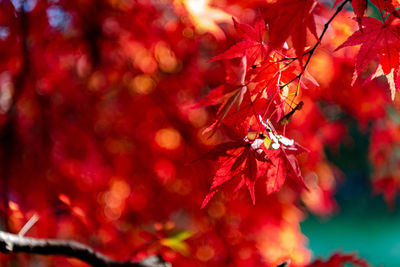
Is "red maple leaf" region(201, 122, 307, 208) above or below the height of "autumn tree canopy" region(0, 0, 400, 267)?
below

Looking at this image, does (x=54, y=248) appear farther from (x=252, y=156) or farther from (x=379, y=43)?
(x=379, y=43)

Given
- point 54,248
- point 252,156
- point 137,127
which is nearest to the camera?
point 252,156

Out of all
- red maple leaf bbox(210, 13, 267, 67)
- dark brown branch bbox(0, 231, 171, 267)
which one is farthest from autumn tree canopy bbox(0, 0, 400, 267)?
red maple leaf bbox(210, 13, 267, 67)

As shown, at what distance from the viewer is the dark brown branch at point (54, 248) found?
0.69 metres

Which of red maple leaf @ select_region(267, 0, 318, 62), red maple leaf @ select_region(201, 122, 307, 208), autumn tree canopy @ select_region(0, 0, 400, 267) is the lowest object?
red maple leaf @ select_region(201, 122, 307, 208)

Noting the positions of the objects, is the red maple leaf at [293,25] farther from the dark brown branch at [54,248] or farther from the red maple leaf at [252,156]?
the dark brown branch at [54,248]

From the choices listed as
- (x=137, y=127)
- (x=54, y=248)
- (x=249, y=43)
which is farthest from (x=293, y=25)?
(x=137, y=127)

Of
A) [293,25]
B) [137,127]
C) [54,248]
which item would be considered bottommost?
[54,248]

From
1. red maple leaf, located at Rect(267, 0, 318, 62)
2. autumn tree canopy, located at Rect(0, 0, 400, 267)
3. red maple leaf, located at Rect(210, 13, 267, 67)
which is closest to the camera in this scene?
red maple leaf, located at Rect(267, 0, 318, 62)

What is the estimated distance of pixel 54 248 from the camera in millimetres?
753

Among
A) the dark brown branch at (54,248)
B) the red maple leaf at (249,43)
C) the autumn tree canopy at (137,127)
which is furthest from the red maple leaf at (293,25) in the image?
the autumn tree canopy at (137,127)

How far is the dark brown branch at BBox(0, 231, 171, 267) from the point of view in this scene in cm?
69

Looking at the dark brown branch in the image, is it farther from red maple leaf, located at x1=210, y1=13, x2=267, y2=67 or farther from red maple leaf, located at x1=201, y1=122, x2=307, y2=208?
red maple leaf, located at x1=210, y1=13, x2=267, y2=67

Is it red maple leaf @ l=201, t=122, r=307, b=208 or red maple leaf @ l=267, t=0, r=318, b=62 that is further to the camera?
red maple leaf @ l=201, t=122, r=307, b=208
